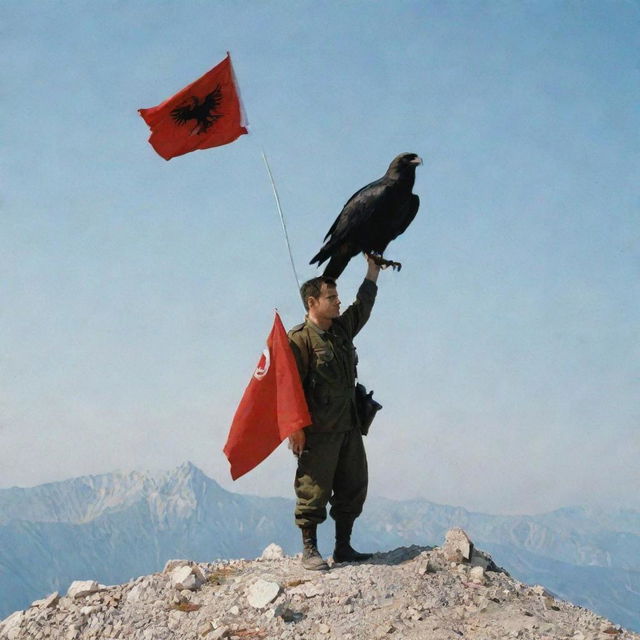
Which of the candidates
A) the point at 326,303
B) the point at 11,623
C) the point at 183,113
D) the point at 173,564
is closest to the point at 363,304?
the point at 326,303

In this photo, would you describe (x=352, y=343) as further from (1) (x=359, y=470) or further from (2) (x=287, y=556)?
(2) (x=287, y=556)

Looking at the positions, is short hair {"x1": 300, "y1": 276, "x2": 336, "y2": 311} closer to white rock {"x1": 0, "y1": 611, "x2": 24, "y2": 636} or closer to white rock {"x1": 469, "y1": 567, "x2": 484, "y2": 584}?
white rock {"x1": 469, "y1": 567, "x2": 484, "y2": 584}

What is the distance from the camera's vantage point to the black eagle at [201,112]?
6973 millimetres

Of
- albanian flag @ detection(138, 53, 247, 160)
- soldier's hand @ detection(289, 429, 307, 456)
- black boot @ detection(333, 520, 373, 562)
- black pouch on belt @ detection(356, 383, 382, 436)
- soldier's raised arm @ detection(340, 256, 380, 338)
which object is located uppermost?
albanian flag @ detection(138, 53, 247, 160)

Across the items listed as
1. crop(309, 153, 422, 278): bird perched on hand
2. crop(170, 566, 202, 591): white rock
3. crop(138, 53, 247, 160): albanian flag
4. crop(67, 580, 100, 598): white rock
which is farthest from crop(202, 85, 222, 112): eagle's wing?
crop(67, 580, 100, 598): white rock

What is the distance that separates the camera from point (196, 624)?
5543 millimetres

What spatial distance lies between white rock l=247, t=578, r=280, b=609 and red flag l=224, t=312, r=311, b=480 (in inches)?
40.6

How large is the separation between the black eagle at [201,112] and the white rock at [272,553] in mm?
4351

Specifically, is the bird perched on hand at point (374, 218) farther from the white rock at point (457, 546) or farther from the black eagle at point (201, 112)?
the white rock at point (457, 546)

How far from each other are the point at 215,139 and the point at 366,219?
182 cm

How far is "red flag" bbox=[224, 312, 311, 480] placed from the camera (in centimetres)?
626

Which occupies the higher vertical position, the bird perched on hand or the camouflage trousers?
the bird perched on hand

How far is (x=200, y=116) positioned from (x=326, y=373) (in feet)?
9.56

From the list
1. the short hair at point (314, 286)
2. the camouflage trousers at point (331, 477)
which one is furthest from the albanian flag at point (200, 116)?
the camouflage trousers at point (331, 477)
